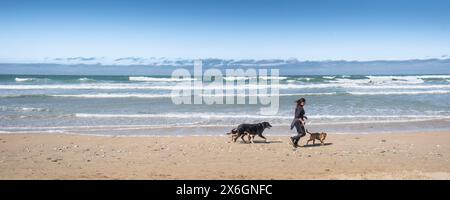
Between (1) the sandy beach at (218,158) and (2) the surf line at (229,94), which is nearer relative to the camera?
(1) the sandy beach at (218,158)

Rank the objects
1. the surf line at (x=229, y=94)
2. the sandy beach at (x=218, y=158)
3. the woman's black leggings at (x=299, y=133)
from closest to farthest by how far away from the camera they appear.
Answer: the sandy beach at (x=218, y=158) < the woman's black leggings at (x=299, y=133) < the surf line at (x=229, y=94)

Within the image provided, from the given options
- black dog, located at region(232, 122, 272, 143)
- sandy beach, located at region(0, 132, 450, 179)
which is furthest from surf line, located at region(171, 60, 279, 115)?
sandy beach, located at region(0, 132, 450, 179)

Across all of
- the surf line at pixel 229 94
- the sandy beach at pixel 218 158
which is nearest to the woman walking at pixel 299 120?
the sandy beach at pixel 218 158

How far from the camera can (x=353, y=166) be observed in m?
9.08

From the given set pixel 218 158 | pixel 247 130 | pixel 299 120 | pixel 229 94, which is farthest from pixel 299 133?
pixel 229 94

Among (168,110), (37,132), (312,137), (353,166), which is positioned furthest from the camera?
(168,110)

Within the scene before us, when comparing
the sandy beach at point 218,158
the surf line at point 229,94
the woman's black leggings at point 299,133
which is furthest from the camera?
the surf line at point 229,94

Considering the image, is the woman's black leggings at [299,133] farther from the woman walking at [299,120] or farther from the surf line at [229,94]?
the surf line at [229,94]

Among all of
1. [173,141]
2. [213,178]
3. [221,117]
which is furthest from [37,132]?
[213,178]

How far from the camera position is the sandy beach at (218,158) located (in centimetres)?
840

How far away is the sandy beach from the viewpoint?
8.40 m

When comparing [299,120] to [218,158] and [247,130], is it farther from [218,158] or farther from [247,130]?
[218,158]
